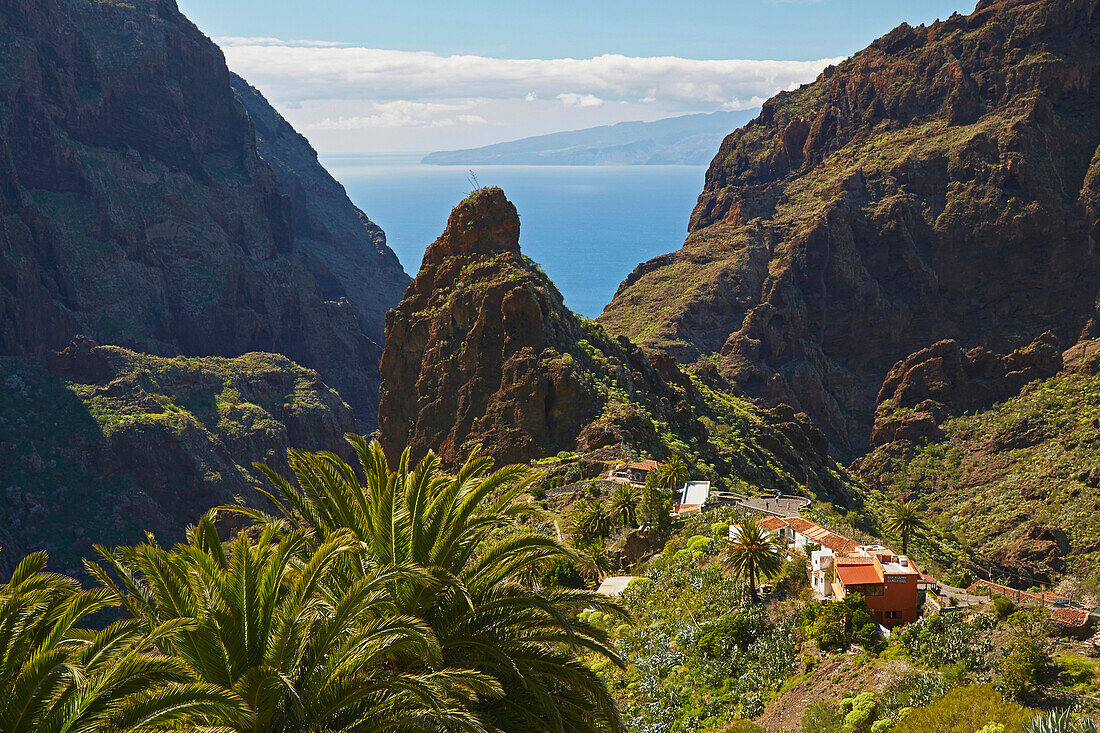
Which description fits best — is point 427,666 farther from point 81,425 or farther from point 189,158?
point 189,158

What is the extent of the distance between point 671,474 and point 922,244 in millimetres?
82474

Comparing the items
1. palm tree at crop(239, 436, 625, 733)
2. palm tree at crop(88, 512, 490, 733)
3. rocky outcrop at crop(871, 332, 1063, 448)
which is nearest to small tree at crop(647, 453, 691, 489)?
palm tree at crop(239, 436, 625, 733)

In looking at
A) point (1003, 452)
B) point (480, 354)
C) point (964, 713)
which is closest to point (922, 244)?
point (1003, 452)

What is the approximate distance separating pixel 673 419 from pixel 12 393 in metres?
72.0

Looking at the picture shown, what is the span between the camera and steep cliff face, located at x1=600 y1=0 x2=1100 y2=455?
4594 inches

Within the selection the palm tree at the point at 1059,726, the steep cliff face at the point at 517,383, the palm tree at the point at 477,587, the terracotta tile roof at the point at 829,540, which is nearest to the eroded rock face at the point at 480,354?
the steep cliff face at the point at 517,383

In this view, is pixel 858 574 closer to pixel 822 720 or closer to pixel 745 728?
pixel 822 720

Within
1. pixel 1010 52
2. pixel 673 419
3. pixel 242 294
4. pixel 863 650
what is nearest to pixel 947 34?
pixel 1010 52

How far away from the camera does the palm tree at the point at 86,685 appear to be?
1201cm

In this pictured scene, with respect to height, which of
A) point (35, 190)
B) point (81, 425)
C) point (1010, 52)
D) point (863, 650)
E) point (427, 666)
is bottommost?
point (81, 425)

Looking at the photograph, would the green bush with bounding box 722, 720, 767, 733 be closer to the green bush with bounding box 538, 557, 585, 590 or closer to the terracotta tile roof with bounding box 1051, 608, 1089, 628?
the terracotta tile roof with bounding box 1051, 608, 1089, 628

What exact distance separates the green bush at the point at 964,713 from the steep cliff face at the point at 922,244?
282 ft

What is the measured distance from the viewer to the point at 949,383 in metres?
105

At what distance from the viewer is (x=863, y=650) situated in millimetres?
30781
